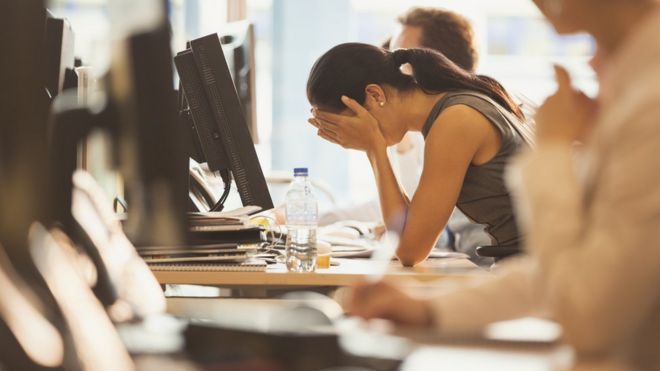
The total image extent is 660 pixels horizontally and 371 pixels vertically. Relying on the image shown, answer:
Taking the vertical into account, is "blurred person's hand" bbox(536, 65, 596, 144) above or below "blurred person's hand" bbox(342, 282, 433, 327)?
above

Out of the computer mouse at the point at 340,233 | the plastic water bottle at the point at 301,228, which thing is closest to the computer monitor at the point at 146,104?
the plastic water bottle at the point at 301,228

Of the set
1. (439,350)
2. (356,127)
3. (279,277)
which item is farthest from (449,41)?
(439,350)

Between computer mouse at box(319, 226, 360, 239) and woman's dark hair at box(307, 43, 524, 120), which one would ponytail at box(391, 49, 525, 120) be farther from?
computer mouse at box(319, 226, 360, 239)

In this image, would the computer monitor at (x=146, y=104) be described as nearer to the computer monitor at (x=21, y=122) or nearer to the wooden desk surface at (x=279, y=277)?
the computer monitor at (x=21, y=122)

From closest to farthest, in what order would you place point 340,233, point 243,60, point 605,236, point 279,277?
point 605,236
point 279,277
point 340,233
point 243,60

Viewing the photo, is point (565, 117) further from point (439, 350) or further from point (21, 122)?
point (21, 122)

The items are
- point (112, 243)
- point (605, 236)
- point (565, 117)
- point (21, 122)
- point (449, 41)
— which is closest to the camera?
point (605, 236)

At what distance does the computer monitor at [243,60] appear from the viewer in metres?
2.57

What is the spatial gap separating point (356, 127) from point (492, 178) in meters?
0.33

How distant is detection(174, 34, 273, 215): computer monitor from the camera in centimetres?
192

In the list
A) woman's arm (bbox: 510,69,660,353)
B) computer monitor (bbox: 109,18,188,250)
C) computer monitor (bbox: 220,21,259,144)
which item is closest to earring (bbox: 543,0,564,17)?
woman's arm (bbox: 510,69,660,353)

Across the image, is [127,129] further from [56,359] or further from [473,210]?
[473,210]

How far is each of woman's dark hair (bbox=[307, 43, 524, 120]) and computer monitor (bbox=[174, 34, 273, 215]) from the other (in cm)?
22

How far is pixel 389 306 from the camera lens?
2.86 feet
